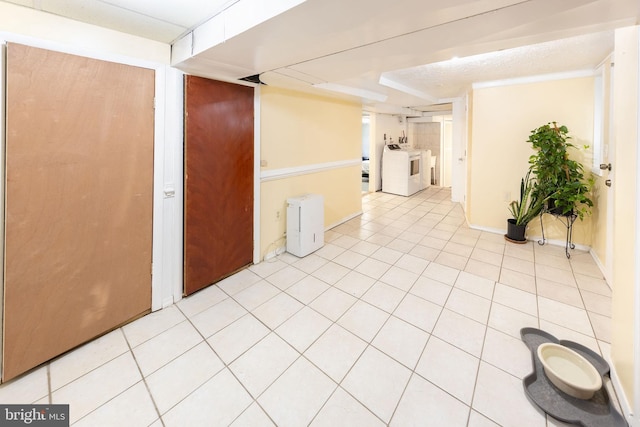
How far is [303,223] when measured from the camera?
3.29m

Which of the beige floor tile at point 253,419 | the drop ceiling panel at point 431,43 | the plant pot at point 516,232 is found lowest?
the beige floor tile at point 253,419

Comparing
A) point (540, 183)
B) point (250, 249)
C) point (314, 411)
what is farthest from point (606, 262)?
point (250, 249)

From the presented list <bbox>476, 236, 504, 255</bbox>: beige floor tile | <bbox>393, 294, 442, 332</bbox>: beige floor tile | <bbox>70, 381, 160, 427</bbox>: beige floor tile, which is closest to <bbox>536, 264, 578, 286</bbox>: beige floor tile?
<bbox>476, 236, 504, 255</bbox>: beige floor tile

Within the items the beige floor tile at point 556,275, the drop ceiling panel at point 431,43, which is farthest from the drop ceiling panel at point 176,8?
the beige floor tile at point 556,275

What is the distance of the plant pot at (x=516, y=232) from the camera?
3.68m

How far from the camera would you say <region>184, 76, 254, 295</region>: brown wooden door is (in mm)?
2344

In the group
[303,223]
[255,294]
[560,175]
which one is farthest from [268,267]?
[560,175]

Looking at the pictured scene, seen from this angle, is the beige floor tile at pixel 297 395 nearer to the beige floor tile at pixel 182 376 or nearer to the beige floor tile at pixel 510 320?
the beige floor tile at pixel 182 376

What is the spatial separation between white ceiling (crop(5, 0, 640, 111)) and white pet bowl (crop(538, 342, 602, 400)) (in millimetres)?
1887

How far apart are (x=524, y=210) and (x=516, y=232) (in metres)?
0.32

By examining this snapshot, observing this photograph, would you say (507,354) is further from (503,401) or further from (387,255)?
(387,255)

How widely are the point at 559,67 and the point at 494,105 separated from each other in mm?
779

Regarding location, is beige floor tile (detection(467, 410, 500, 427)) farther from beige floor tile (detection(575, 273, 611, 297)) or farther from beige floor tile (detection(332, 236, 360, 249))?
beige floor tile (detection(332, 236, 360, 249))

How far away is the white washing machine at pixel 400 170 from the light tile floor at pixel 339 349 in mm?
3620
